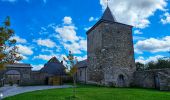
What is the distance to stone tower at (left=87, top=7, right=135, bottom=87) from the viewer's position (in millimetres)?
23297

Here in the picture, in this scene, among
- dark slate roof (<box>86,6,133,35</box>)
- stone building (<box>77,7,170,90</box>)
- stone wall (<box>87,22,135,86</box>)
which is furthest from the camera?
dark slate roof (<box>86,6,133,35</box>)

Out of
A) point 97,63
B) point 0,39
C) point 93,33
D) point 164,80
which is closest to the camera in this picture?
point 0,39

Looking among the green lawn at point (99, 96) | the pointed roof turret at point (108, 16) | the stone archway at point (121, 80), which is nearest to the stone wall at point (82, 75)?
the stone archway at point (121, 80)

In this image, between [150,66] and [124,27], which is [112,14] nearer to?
[124,27]

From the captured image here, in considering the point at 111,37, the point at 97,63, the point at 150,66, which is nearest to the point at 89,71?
the point at 97,63

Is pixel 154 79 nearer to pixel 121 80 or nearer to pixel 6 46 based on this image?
pixel 121 80

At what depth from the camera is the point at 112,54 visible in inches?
935

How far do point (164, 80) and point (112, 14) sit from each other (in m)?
12.6

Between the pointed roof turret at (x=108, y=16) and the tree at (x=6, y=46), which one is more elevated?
the pointed roof turret at (x=108, y=16)

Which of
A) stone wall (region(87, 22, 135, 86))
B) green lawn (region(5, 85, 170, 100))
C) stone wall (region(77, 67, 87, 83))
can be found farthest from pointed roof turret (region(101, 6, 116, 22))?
green lawn (region(5, 85, 170, 100))

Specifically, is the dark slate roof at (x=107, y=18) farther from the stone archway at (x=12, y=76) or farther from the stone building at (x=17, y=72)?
the stone archway at (x=12, y=76)

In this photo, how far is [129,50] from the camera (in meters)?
25.1

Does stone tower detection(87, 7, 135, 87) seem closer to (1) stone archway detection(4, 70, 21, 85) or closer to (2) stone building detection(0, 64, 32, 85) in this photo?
(2) stone building detection(0, 64, 32, 85)

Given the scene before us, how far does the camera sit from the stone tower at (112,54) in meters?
23.3
